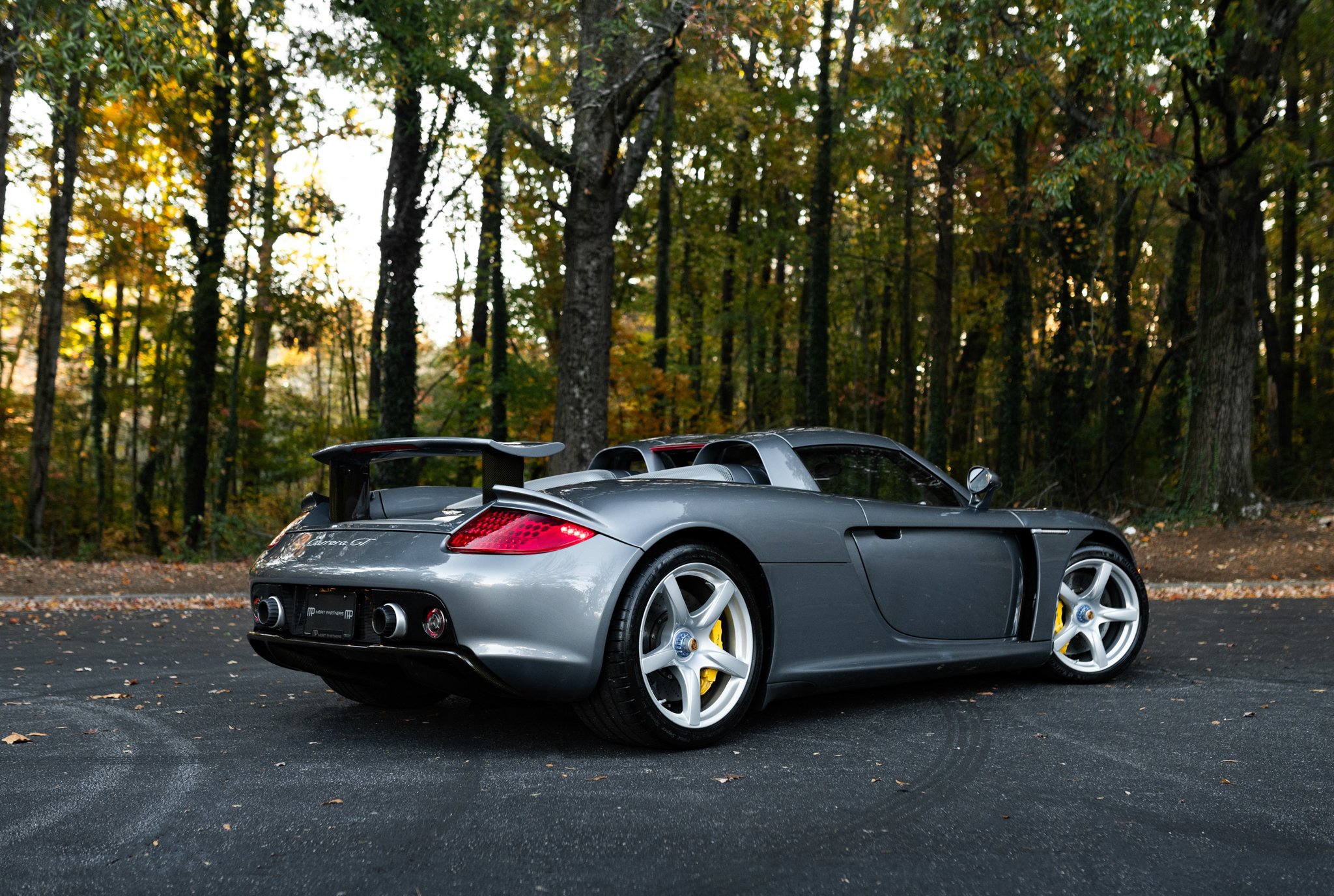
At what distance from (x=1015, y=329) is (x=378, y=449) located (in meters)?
19.8

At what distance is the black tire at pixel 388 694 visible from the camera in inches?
191

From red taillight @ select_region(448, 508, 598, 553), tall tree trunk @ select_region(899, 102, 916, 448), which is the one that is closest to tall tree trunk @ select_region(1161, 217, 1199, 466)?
tall tree trunk @ select_region(899, 102, 916, 448)

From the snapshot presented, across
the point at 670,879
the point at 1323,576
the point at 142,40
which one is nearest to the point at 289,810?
the point at 670,879

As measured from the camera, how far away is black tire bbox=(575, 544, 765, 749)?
3832mm

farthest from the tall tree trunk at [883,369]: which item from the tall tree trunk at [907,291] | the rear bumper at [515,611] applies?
the rear bumper at [515,611]

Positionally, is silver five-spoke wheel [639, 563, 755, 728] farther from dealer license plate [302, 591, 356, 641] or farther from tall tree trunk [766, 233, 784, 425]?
tall tree trunk [766, 233, 784, 425]

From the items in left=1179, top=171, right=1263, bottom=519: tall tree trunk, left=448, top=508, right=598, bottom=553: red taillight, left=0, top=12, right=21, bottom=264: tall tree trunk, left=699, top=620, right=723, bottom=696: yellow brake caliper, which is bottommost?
left=699, top=620, right=723, bottom=696: yellow brake caliper

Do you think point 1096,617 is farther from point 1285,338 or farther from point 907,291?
point 1285,338

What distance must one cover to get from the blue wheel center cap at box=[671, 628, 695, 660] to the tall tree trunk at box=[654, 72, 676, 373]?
2287 cm

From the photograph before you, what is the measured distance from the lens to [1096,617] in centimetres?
575

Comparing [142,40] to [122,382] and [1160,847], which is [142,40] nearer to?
[1160,847]

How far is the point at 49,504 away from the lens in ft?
90.2

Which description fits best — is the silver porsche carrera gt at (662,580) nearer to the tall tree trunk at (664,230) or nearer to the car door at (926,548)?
the car door at (926,548)

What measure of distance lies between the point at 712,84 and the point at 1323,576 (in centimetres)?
1698
